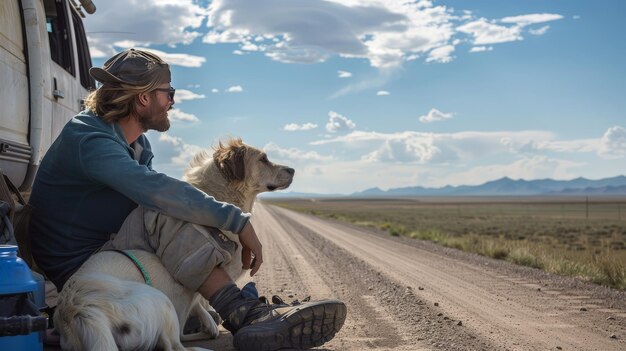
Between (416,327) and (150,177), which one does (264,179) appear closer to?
(416,327)

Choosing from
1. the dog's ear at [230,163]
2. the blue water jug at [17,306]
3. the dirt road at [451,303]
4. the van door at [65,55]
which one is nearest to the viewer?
the blue water jug at [17,306]

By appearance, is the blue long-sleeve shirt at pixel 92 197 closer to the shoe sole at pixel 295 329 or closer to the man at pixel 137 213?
the man at pixel 137 213

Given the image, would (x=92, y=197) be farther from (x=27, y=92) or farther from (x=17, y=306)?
(x=27, y=92)

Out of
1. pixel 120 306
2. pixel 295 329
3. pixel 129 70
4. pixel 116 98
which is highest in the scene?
pixel 129 70

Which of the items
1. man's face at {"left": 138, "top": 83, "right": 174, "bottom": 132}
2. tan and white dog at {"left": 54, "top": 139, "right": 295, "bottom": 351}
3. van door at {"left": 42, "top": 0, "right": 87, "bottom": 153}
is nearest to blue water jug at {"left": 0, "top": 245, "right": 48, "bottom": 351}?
tan and white dog at {"left": 54, "top": 139, "right": 295, "bottom": 351}

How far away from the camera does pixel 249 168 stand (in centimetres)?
604

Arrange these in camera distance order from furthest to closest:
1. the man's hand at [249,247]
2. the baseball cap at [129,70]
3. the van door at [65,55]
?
the van door at [65,55] → the baseball cap at [129,70] → the man's hand at [249,247]

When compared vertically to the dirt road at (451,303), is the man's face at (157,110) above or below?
above

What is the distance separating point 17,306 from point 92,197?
144cm

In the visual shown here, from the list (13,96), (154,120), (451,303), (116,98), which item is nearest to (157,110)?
(154,120)

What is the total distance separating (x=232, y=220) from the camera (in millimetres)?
4238

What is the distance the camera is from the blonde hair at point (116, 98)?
461 centimetres

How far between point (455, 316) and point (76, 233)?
13.4 feet

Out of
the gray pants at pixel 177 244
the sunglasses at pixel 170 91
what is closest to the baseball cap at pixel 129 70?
the sunglasses at pixel 170 91
